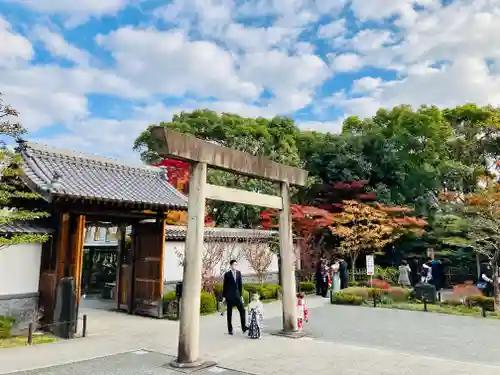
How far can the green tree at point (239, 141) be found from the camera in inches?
1069

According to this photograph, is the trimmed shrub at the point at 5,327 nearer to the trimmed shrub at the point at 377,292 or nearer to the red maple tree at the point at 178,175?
the trimmed shrub at the point at 377,292

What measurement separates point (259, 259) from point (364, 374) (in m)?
12.9

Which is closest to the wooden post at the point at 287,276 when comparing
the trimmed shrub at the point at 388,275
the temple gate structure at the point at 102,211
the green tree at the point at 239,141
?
the temple gate structure at the point at 102,211

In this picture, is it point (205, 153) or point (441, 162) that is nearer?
point (205, 153)

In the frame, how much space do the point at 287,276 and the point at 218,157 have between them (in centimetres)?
393

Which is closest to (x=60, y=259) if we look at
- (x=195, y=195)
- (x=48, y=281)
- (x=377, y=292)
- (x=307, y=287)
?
(x=48, y=281)

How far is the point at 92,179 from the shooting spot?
12852mm

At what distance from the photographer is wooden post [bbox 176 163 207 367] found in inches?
300

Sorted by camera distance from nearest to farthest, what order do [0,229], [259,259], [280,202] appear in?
[0,229] → [280,202] → [259,259]

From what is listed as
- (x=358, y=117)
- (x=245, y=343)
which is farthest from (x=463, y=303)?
(x=358, y=117)

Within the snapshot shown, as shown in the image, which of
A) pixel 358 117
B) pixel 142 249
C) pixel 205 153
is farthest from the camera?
pixel 358 117

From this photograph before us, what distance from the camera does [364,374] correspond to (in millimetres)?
7168

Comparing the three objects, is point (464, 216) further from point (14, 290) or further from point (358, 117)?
point (14, 290)

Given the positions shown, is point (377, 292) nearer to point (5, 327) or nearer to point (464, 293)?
point (464, 293)
